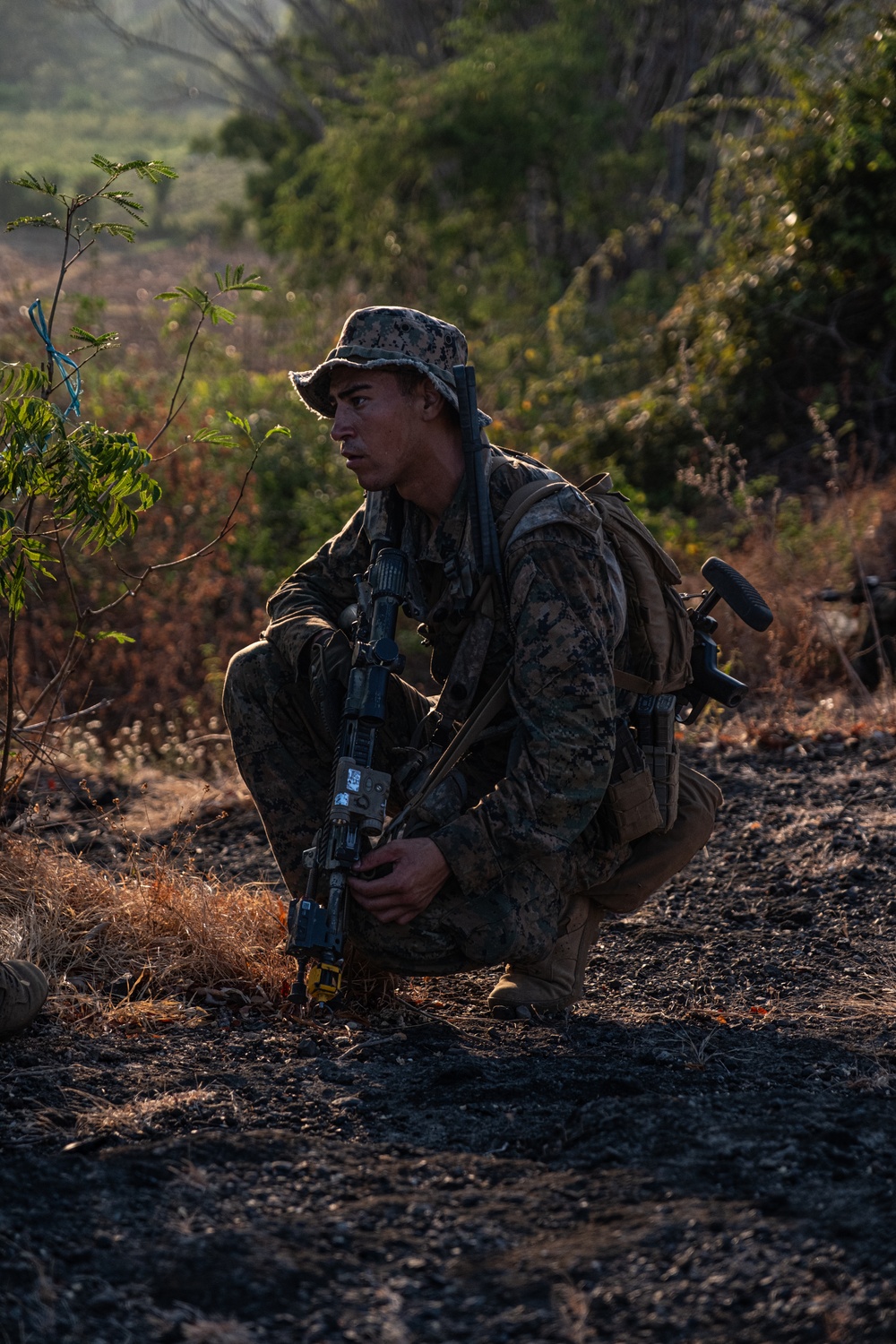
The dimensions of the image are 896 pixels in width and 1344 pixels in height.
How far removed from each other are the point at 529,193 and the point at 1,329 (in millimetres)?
5908

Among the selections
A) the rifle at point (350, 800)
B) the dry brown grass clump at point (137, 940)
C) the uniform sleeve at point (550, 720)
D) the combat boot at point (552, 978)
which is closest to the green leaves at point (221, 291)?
the rifle at point (350, 800)

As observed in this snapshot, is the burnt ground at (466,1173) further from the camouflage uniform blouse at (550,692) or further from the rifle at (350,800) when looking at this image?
the camouflage uniform blouse at (550,692)

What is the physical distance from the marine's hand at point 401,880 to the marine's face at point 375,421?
33.2 inches

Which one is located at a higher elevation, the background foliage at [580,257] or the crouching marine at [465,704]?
the background foliage at [580,257]

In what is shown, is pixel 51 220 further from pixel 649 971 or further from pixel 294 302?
pixel 294 302

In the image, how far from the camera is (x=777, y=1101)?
2.55 m

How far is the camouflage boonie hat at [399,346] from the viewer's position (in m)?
3.03

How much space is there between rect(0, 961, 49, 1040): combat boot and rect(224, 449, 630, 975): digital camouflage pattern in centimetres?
66

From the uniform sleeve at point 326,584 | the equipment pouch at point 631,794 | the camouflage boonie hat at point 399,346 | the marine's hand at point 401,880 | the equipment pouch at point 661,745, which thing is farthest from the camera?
the uniform sleeve at point 326,584

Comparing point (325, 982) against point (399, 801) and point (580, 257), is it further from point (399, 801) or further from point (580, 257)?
point (580, 257)

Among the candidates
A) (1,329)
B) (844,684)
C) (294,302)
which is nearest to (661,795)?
(844,684)

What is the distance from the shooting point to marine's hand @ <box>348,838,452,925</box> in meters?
2.90

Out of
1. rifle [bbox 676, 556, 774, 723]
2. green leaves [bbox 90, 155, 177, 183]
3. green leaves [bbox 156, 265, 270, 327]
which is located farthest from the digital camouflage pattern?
green leaves [bbox 90, 155, 177, 183]

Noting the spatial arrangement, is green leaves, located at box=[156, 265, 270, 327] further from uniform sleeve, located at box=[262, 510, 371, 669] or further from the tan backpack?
the tan backpack
